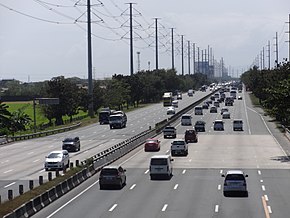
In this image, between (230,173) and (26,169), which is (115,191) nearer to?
(230,173)

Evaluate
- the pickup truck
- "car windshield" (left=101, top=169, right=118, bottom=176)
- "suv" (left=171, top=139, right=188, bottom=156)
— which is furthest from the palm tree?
the pickup truck

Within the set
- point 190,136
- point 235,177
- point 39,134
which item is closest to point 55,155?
point 235,177

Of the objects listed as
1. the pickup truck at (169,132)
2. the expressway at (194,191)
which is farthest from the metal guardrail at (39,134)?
the expressway at (194,191)

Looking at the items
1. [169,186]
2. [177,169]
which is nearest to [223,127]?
[177,169]

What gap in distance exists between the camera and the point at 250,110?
479 ft

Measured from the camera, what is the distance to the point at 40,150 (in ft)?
247

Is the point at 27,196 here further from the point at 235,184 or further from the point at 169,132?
the point at 169,132

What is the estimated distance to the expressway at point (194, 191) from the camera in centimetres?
3516

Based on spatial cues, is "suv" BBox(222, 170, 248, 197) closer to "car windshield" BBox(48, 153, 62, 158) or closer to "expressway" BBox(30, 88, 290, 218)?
"expressway" BBox(30, 88, 290, 218)

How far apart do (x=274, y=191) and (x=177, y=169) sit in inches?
559

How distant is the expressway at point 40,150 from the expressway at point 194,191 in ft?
15.6

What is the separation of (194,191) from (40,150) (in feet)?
116

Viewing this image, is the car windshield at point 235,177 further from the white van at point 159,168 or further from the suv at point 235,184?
the white van at point 159,168

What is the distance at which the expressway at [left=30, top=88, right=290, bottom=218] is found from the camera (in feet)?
115
